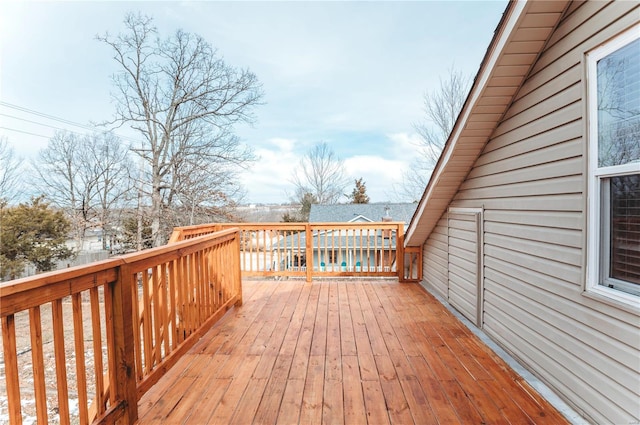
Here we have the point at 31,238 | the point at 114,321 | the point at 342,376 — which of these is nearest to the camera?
the point at 114,321

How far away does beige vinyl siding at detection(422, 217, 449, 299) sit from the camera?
4.13 metres

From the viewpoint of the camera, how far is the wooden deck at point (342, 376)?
6.00ft

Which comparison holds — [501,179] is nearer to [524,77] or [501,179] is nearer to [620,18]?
[524,77]

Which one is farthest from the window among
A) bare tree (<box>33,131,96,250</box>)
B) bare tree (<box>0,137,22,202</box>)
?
bare tree (<box>0,137,22,202</box>)

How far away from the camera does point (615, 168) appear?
1.60m

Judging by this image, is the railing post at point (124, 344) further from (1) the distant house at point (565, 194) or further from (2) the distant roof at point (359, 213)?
(2) the distant roof at point (359, 213)

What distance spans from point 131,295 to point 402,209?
14150mm

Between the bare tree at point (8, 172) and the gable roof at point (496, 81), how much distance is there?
1496cm

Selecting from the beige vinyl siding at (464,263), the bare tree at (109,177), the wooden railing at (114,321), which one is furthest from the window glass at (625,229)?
the bare tree at (109,177)

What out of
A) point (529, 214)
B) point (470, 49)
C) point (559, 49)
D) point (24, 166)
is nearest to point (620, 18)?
point (559, 49)

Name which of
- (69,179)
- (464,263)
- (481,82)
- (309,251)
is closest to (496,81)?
(481,82)

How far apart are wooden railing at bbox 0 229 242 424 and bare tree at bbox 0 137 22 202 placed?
12.0 metres

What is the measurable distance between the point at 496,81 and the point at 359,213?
1261cm

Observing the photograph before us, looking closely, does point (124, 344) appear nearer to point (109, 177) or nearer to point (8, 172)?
point (109, 177)
